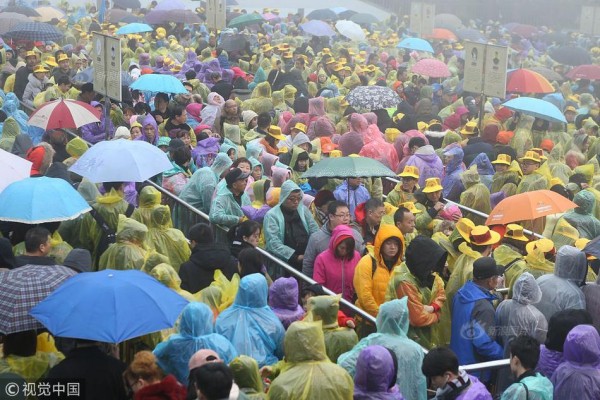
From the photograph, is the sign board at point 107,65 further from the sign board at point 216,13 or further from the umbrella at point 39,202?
the sign board at point 216,13

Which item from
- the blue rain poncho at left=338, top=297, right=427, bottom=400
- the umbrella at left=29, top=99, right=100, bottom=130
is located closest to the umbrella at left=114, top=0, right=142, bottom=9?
the umbrella at left=29, top=99, right=100, bottom=130

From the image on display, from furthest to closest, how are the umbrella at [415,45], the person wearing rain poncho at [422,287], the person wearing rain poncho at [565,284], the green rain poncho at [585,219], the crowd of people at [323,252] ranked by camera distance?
1. the umbrella at [415,45]
2. the green rain poncho at [585,219]
3. the person wearing rain poncho at [565,284]
4. the person wearing rain poncho at [422,287]
5. the crowd of people at [323,252]

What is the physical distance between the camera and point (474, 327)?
330 inches

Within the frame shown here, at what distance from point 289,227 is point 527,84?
395 inches

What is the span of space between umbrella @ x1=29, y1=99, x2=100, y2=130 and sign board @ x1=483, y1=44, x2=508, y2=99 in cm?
653

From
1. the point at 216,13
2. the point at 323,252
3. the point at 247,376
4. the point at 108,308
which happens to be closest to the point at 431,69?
the point at 216,13

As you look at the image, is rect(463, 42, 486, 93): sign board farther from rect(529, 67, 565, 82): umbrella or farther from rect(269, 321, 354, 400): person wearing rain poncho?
rect(269, 321, 354, 400): person wearing rain poncho

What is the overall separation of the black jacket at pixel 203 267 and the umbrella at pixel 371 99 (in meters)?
8.28

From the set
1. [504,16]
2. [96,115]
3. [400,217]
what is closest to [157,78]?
[96,115]

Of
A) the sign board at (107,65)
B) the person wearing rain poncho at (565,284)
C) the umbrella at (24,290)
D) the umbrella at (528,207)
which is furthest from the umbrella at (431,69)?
the umbrella at (24,290)

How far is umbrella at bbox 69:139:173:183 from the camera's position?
1079cm

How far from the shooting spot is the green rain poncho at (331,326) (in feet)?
24.8

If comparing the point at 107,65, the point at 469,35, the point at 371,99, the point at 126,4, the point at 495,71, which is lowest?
the point at 469,35

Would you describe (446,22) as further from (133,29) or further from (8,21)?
(8,21)
